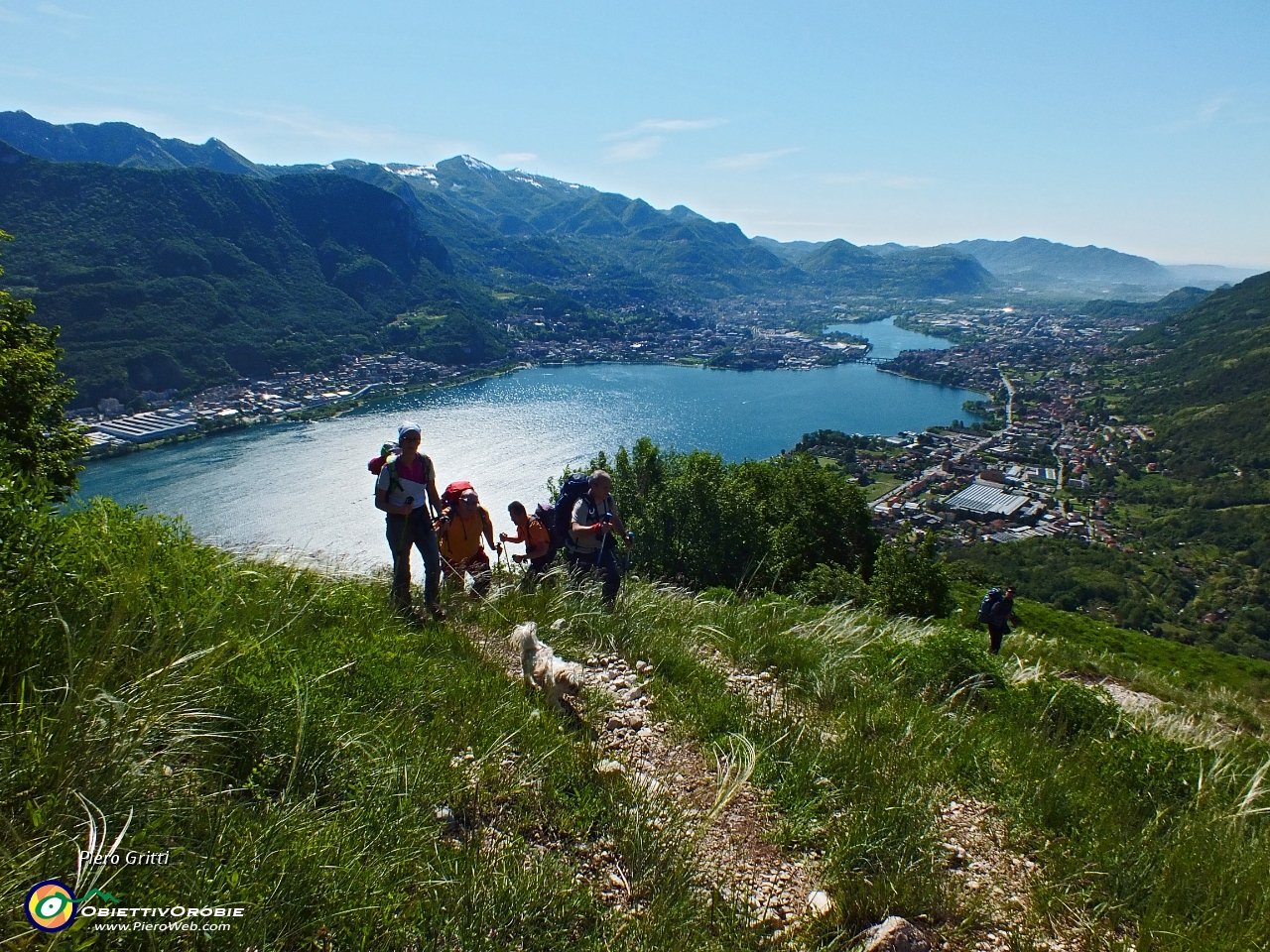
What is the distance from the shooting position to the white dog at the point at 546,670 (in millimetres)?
3488

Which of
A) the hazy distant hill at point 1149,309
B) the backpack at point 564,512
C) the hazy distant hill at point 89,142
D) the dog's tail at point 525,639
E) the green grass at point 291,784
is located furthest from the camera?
the hazy distant hill at point 1149,309

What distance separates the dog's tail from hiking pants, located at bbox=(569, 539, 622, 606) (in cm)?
139

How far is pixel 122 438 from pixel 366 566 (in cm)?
5408

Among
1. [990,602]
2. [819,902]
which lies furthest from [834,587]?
[819,902]

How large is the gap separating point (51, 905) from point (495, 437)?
53029 millimetres

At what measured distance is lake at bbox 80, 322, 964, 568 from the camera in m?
35.5

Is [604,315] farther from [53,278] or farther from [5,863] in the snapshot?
[5,863]

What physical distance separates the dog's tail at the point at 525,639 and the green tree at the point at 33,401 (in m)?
6.51

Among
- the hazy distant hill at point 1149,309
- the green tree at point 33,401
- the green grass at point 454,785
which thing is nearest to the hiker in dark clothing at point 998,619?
the green grass at point 454,785

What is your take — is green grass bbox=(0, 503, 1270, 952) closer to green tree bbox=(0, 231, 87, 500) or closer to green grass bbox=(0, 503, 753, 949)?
green grass bbox=(0, 503, 753, 949)

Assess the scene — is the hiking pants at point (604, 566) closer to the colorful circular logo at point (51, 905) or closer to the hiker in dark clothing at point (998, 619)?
the colorful circular logo at point (51, 905)

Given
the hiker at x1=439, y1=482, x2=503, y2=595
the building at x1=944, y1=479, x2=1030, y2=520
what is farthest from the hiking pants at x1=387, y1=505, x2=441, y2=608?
the building at x1=944, y1=479, x2=1030, y2=520

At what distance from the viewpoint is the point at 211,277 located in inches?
3511

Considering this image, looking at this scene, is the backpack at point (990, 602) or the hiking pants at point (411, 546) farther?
the backpack at point (990, 602)
